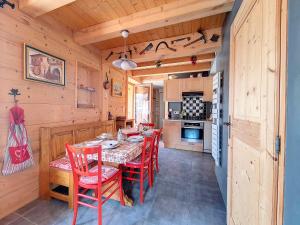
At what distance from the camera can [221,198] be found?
2.02 m

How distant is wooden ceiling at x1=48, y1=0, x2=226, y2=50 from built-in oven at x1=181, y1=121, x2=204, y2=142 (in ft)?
8.19

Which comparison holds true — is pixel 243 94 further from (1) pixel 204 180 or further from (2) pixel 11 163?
(2) pixel 11 163

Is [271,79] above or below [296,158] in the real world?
above

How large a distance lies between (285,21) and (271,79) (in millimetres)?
276

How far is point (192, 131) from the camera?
14.0ft

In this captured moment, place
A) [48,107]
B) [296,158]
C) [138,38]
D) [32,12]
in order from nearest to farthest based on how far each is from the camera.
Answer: [296,158]
[32,12]
[48,107]
[138,38]

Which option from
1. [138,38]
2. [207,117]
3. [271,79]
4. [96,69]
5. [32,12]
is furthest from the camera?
[207,117]

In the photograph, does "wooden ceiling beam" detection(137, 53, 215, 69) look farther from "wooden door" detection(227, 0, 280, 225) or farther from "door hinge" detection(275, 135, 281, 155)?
"door hinge" detection(275, 135, 281, 155)

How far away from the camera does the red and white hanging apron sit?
1693 millimetres

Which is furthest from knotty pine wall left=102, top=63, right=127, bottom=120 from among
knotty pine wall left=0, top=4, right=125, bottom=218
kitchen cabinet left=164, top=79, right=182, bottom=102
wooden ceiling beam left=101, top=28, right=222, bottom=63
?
kitchen cabinet left=164, top=79, right=182, bottom=102

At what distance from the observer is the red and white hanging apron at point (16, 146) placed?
66.7 inches

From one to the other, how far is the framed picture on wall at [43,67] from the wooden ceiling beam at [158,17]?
654 millimetres

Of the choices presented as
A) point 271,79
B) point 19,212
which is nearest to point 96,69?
point 19,212

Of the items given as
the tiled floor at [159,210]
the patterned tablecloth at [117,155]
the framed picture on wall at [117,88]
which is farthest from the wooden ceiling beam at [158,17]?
the tiled floor at [159,210]
